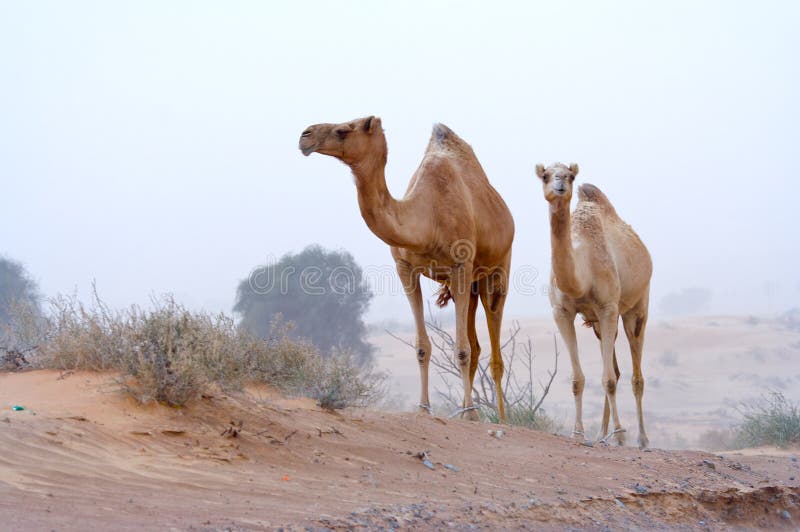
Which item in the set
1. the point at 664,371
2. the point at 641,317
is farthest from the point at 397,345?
the point at 641,317

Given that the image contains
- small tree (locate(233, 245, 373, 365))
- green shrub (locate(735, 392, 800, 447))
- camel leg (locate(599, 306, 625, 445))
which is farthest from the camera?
small tree (locate(233, 245, 373, 365))

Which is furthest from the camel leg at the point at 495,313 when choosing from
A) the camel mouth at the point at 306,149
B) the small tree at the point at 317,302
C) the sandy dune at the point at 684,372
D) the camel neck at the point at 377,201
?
the small tree at the point at 317,302

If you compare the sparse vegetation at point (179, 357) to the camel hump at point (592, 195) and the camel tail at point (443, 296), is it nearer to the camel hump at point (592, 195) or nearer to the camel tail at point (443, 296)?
the camel tail at point (443, 296)

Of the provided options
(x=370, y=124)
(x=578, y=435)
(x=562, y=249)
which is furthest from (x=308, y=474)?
(x=578, y=435)

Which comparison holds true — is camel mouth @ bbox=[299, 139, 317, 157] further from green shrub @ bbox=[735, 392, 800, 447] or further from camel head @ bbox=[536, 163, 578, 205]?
green shrub @ bbox=[735, 392, 800, 447]

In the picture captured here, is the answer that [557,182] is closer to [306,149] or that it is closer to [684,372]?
[306,149]

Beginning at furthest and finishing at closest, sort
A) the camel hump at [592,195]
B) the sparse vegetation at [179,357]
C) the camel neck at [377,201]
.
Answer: the camel hump at [592,195] → the camel neck at [377,201] → the sparse vegetation at [179,357]

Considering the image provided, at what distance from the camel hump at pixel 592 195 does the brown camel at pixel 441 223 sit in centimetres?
166

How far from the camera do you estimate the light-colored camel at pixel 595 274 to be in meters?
8.95

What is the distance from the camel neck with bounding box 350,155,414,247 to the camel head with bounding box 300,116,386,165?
8 centimetres

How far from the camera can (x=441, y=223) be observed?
8617mm

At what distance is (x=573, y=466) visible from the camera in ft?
24.5

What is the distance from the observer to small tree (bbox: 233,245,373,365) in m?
31.6

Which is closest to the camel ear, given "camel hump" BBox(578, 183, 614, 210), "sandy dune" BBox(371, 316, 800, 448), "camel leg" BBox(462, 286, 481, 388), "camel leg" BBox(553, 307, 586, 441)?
"camel leg" BBox(462, 286, 481, 388)
